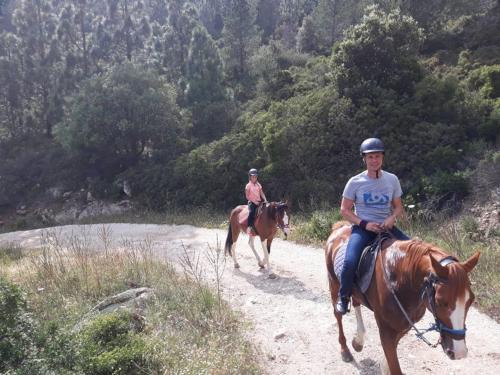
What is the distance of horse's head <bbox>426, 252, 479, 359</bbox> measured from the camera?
3.02 metres

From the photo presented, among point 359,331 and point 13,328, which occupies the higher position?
point 13,328

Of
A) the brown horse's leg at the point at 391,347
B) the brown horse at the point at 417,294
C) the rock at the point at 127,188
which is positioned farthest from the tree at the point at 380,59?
the brown horse's leg at the point at 391,347

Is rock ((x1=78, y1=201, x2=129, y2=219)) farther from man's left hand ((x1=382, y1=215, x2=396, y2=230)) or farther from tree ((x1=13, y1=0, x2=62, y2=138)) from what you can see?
man's left hand ((x1=382, y1=215, x2=396, y2=230))

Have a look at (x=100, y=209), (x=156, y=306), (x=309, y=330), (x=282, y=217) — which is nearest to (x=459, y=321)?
(x=309, y=330)

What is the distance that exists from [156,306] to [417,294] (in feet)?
14.3

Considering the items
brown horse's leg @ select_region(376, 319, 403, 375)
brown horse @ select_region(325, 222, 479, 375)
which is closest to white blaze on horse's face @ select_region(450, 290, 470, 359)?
brown horse @ select_region(325, 222, 479, 375)

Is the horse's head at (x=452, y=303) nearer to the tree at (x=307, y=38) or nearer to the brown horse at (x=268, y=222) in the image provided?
the brown horse at (x=268, y=222)

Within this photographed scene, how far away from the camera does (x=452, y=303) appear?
9.94 ft

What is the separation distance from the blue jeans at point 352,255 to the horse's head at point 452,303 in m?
1.24

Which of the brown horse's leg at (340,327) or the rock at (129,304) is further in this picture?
the rock at (129,304)

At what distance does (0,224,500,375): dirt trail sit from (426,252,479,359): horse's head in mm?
2118

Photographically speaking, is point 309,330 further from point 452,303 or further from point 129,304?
point 452,303

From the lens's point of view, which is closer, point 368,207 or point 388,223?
point 388,223

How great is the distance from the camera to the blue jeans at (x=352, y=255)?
14.2ft
